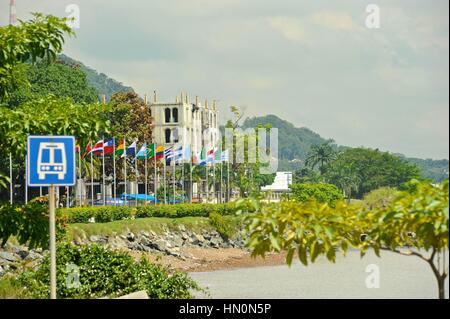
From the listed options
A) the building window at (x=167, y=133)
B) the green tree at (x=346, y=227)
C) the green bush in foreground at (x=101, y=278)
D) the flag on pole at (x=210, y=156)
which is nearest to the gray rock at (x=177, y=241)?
the flag on pole at (x=210, y=156)

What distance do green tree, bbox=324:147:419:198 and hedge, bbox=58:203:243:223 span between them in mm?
40751

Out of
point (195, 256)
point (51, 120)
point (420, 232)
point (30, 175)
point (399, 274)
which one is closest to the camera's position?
point (420, 232)

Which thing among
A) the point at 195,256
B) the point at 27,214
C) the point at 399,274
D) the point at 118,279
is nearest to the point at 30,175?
the point at 27,214

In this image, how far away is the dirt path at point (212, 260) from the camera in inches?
1837

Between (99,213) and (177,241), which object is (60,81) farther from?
(177,241)

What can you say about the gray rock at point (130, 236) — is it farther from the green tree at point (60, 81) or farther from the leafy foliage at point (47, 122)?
the leafy foliage at point (47, 122)

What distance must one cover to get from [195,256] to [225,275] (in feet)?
31.9

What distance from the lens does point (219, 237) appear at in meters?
58.6

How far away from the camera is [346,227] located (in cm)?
855

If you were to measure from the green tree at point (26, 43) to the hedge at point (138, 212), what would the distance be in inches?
1313

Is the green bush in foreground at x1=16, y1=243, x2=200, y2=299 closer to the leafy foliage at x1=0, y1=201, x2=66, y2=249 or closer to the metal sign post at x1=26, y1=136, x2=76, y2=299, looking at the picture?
the leafy foliage at x1=0, y1=201, x2=66, y2=249

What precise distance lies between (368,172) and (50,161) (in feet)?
326

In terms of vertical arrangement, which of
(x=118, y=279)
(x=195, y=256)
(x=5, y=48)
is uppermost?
(x=5, y=48)
